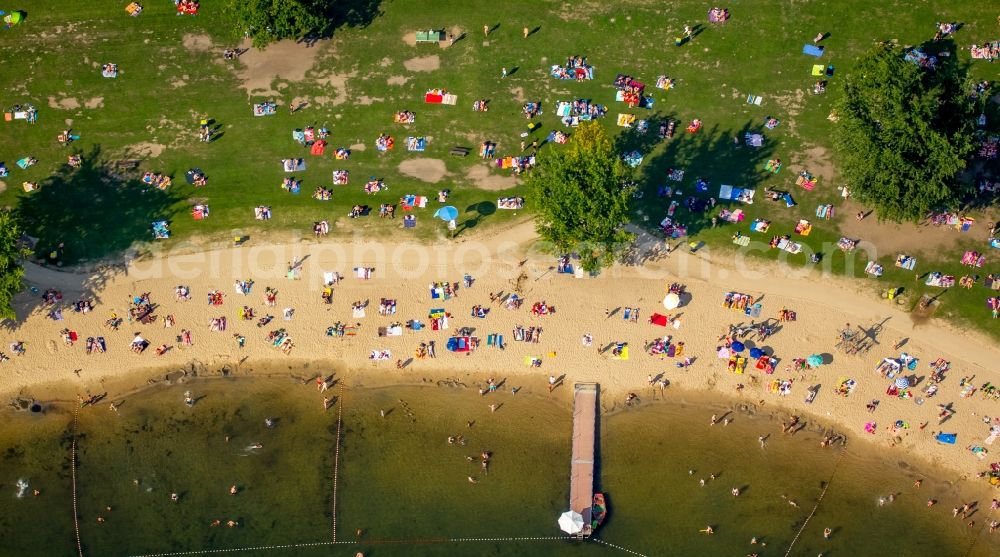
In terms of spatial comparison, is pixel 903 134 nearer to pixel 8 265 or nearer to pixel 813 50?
pixel 813 50

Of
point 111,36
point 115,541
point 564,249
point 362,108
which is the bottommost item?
point 115,541

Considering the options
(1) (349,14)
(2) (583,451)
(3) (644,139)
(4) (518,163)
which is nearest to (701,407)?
(2) (583,451)

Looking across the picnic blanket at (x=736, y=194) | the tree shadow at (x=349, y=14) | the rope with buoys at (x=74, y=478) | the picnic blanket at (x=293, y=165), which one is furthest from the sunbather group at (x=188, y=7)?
the picnic blanket at (x=736, y=194)

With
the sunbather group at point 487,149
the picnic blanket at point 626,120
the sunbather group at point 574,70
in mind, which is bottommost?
the sunbather group at point 487,149

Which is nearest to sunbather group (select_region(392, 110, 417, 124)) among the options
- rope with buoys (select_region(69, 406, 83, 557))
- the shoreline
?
the shoreline

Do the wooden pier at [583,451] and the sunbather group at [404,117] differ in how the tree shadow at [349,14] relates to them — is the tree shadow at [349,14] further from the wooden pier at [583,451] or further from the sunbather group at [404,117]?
the wooden pier at [583,451]

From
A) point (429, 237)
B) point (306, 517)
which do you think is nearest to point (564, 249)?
point (429, 237)

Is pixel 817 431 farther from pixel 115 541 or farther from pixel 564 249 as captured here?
pixel 115 541
